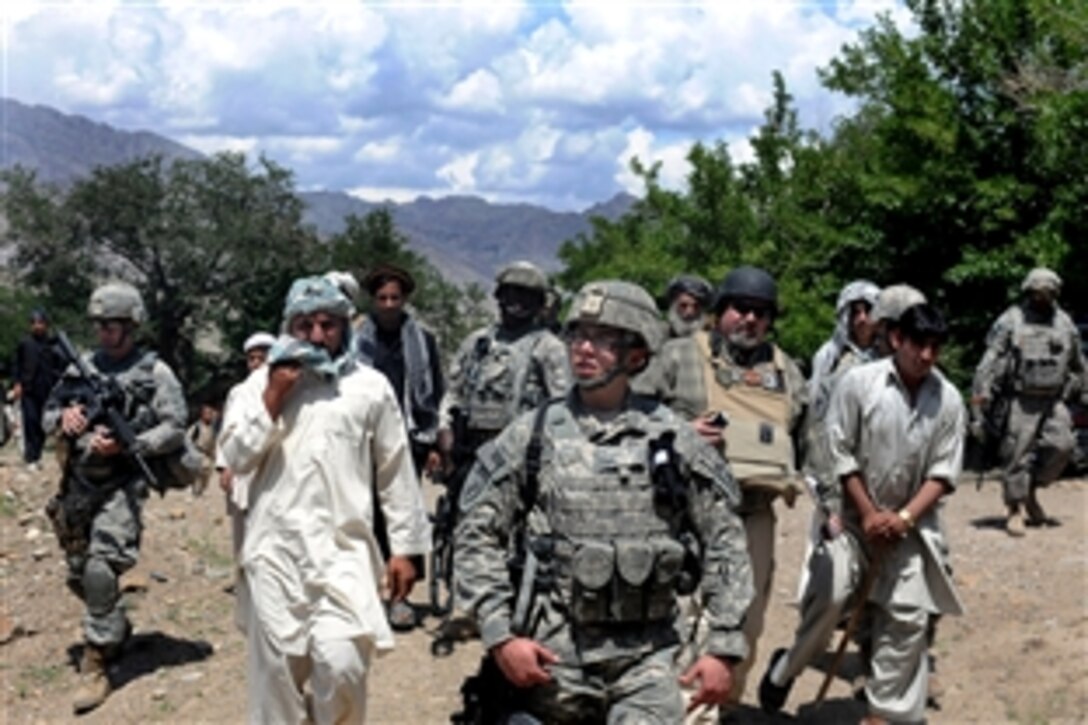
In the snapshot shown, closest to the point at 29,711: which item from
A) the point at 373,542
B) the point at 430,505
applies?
the point at 373,542

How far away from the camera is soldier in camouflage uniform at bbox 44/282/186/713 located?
25.1ft

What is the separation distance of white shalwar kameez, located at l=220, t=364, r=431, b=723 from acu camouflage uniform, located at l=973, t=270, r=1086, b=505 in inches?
273

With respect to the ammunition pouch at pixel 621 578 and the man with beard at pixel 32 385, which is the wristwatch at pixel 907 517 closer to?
the ammunition pouch at pixel 621 578

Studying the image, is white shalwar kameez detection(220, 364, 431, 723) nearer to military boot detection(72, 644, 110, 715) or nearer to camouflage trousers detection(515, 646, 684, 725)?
camouflage trousers detection(515, 646, 684, 725)

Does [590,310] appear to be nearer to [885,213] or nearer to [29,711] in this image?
[29,711]

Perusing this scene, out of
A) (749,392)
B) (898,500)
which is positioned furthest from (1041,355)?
(749,392)

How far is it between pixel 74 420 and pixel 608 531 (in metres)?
4.28

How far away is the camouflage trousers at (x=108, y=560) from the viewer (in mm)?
7797

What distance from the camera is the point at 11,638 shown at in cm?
948

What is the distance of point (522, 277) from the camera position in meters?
7.84

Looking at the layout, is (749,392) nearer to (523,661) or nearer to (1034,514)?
(523,661)

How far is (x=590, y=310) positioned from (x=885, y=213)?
45.3 feet

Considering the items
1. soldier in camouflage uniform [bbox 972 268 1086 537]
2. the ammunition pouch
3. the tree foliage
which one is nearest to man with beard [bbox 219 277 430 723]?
the ammunition pouch

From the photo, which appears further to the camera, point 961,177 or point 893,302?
point 961,177
